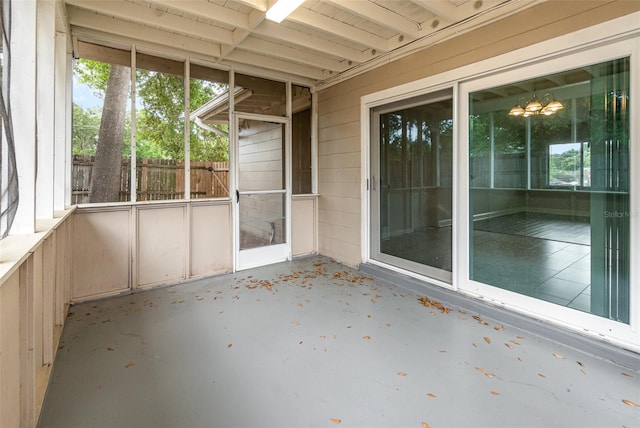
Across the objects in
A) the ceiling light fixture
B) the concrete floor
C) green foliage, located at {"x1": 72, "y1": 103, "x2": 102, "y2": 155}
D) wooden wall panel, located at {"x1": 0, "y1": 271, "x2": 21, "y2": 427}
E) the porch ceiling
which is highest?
the porch ceiling

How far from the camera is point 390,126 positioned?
425 cm

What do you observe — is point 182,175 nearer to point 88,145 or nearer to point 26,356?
point 88,145

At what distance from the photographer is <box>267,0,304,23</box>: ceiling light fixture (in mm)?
2744

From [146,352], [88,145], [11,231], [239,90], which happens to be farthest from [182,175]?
[11,231]

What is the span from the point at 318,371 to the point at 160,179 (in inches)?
120

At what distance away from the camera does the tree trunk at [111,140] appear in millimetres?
3502

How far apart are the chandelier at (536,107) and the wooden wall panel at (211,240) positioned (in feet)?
11.7

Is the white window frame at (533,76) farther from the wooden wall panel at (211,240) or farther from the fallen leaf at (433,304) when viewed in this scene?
the wooden wall panel at (211,240)

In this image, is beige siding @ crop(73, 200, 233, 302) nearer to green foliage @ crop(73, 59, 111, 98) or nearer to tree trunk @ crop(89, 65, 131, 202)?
tree trunk @ crop(89, 65, 131, 202)

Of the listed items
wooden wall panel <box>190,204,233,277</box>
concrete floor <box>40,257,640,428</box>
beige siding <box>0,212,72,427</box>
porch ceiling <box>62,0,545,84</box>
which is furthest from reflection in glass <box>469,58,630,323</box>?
beige siding <box>0,212,72,427</box>

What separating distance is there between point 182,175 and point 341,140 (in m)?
2.34

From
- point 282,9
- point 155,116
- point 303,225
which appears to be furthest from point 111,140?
point 303,225

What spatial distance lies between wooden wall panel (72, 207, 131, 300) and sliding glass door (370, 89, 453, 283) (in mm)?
3174

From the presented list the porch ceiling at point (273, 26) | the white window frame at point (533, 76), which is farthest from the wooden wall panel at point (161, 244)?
the white window frame at point (533, 76)
